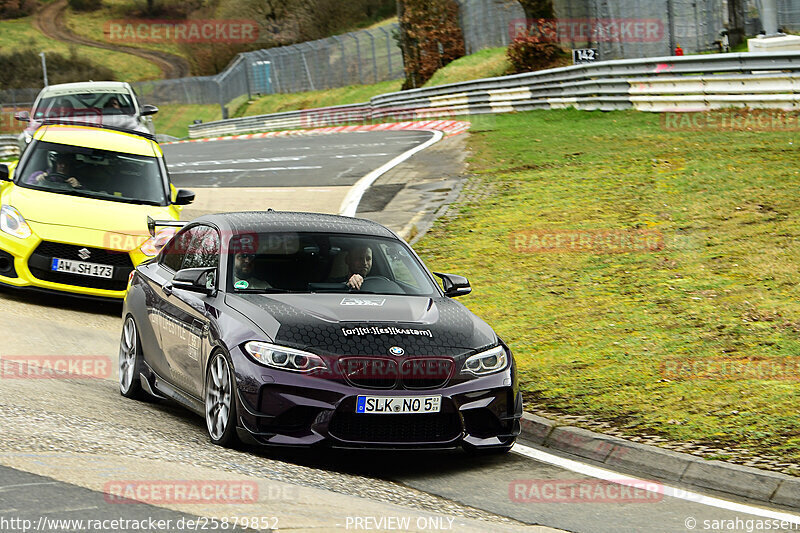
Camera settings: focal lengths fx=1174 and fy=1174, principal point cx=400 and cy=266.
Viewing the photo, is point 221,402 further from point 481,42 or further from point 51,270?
point 481,42

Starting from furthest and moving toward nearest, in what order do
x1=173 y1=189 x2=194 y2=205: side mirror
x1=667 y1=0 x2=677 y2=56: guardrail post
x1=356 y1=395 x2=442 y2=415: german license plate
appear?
x1=667 y1=0 x2=677 y2=56: guardrail post
x1=173 y1=189 x2=194 y2=205: side mirror
x1=356 y1=395 x2=442 y2=415: german license plate

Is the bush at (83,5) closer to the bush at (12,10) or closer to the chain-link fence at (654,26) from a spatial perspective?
the bush at (12,10)

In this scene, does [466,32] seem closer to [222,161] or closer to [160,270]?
[222,161]

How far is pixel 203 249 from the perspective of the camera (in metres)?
8.51

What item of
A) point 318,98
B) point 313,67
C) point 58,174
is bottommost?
point 318,98

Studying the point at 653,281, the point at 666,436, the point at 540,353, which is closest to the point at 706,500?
the point at 666,436

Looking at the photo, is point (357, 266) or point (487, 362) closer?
point (487, 362)

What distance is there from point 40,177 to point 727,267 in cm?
776

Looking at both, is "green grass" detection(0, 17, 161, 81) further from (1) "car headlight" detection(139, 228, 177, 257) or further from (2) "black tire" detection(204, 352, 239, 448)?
(2) "black tire" detection(204, 352, 239, 448)

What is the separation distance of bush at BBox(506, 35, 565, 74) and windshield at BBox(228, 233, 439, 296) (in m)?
34.6

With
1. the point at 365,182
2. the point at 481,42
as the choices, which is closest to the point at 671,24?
the point at 365,182

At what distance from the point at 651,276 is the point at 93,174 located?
6.47 meters

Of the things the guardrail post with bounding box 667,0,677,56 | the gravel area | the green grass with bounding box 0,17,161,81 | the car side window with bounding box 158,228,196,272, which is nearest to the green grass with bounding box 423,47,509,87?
the guardrail post with bounding box 667,0,677,56

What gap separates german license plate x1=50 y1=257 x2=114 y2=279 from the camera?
12109mm
